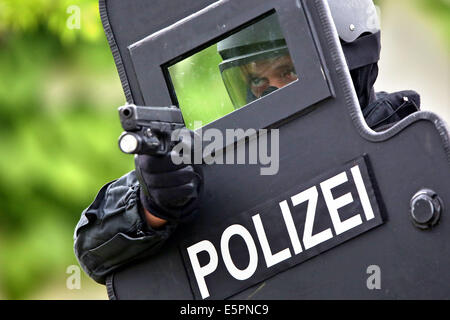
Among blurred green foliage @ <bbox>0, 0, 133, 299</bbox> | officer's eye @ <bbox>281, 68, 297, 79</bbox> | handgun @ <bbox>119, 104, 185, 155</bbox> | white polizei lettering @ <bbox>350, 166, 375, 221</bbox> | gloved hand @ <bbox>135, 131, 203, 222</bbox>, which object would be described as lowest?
white polizei lettering @ <bbox>350, 166, 375, 221</bbox>

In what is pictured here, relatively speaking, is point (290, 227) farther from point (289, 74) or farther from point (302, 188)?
point (289, 74)

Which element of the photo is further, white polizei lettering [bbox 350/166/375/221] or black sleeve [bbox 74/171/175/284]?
black sleeve [bbox 74/171/175/284]

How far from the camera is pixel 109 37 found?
227cm

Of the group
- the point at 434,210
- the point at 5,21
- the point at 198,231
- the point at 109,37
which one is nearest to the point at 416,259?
the point at 434,210

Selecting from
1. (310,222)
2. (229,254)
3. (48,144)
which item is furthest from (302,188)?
(48,144)

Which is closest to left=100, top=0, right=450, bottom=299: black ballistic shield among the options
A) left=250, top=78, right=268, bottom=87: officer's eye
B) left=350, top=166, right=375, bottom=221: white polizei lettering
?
left=350, top=166, right=375, bottom=221: white polizei lettering

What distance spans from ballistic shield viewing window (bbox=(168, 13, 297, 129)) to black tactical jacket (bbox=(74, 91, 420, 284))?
287 millimetres

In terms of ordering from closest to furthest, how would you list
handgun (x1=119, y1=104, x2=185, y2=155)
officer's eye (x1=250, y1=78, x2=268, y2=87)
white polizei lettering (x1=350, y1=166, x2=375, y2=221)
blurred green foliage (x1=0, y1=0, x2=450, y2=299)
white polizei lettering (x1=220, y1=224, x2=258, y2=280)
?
handgun (x1=119, y1=104, x2=185, y2=155) → white polizei lettering (x1=350, y1=166, x2=375, y2=221) → white polizei lettering (x1=220, y1=224, x2=258, y2=280) → officer's eye (x1=250, y1=78, x2=268, y2=87) → blurred green foliage (x1=0, y1=0, x2=450, y2=299)

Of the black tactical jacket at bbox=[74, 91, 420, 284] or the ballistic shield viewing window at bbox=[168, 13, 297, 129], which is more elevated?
the ballistic shield viewing window at bbox=[168, 13, 297, 129]

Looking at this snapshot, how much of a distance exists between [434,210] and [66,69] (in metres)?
4.62

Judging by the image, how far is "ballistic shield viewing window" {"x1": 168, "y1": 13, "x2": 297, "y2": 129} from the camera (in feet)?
7.10

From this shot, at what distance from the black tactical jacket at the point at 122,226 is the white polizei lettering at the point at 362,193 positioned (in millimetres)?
320

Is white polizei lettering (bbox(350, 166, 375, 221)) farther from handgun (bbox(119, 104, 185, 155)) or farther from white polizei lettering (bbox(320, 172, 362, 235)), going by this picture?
handgun (bbox(119, 104, 185, 155))

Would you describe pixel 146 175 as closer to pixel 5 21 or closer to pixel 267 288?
pixel 267 288
